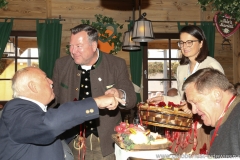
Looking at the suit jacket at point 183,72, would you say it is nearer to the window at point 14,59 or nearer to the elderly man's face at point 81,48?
the elderly man's face at point 81,48

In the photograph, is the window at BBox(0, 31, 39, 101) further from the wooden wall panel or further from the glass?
the glass

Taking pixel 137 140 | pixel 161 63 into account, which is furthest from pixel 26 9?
pixel 137 140

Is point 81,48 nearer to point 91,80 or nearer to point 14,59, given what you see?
point 91,80

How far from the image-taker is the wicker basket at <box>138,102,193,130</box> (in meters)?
2.54

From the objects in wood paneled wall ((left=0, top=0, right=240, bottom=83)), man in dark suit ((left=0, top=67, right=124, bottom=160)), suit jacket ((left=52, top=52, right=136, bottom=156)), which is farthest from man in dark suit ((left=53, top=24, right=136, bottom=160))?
wood paneled wall ((left=0, top=0, right=240, bottom=83))

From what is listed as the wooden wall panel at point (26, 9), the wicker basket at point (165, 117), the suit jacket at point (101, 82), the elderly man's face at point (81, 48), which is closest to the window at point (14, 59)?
the wooden wall panel at point (26, 9)

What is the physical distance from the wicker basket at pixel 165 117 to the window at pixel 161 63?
→ 17.2ft

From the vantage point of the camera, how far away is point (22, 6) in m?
7.67

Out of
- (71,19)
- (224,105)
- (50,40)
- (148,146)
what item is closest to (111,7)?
(71,19)

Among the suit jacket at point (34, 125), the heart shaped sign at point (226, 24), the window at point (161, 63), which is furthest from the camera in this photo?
the window at point (161, 63)

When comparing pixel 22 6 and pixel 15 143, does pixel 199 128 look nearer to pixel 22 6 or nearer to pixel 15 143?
pixel 15 143

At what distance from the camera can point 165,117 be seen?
8.36ft

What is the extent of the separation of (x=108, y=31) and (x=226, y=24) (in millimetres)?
2468

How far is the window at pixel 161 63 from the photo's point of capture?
793 cm
